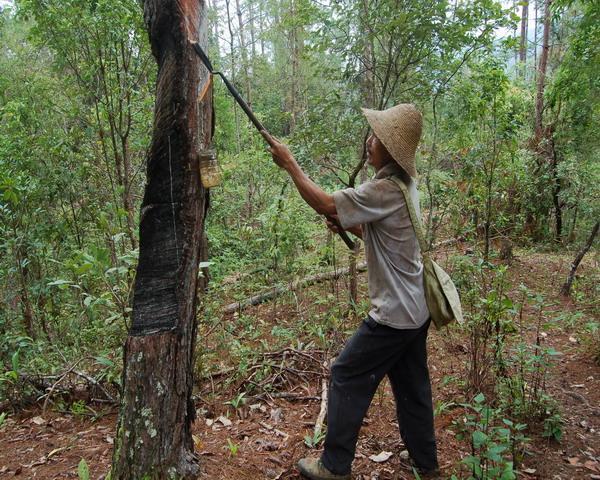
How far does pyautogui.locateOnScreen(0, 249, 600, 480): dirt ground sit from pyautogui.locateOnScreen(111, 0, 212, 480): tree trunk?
48 centimetres

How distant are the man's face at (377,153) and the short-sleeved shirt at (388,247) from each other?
1.8 inches

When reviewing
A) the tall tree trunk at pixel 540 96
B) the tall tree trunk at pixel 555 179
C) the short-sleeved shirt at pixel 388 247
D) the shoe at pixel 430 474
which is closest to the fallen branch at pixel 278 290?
the shoe at pixel 430 474

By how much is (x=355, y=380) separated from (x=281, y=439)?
3.14ft

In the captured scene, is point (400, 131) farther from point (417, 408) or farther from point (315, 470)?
point (315, 470)

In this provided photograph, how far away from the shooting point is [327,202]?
94.1 inches

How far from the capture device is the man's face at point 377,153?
2494 millimetres

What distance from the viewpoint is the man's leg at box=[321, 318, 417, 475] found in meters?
2.46

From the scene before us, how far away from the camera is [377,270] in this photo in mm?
2484

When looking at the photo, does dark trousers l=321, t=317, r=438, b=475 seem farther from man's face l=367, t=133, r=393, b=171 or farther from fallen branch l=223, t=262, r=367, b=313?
fallen branch l=223, t=262, r=367, b=313

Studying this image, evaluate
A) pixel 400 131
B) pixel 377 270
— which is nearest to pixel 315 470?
pixel 377 270

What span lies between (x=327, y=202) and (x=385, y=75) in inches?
136

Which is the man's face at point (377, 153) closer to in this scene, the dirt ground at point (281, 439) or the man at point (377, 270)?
the man at point (377, 270)

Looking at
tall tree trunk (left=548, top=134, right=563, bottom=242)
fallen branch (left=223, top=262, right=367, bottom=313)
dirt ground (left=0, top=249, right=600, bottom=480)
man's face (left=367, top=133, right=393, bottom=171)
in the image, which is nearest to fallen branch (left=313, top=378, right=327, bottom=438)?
dirt ground (left=0, top=249, right=600, bottom=480)

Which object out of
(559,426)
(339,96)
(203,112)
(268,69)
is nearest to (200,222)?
(203,112)
